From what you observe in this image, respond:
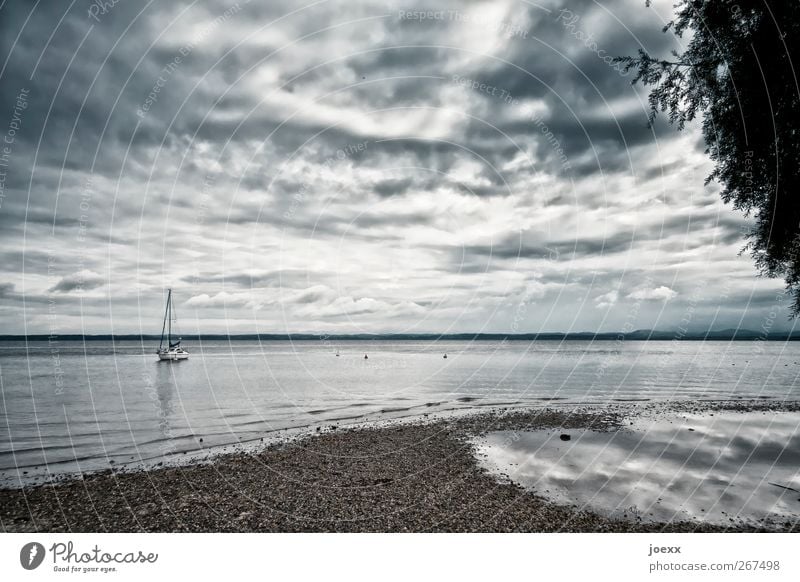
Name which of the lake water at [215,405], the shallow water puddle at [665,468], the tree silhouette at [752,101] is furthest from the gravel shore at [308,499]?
the tree silhouette at [752,101]

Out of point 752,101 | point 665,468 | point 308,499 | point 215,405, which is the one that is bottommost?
point 215,405

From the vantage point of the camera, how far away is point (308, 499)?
37.4 feet

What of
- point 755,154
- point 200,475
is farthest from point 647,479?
point 200,475

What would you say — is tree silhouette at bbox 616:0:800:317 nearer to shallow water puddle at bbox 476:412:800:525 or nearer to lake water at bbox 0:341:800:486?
shallow water puddle at bbox 476:412:800:525

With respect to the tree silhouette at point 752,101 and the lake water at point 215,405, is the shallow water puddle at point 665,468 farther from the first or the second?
the lake water at point 215,405

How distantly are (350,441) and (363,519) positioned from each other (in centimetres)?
934

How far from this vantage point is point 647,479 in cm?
1380

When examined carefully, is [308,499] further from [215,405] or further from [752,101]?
[215,405]

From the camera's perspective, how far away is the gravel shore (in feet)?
33.2

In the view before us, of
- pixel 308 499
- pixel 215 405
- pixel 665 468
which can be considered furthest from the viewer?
pixel 215 405

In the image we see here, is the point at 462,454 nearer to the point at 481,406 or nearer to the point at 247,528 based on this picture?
the point at 247,528

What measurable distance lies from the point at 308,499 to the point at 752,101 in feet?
52.7

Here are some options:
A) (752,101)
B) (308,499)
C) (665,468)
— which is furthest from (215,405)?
(752,101)

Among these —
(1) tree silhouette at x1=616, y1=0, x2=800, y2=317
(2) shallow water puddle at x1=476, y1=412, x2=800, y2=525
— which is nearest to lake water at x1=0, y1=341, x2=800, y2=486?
(2) shallow water puddle at x1=476, y1=412, x2=800, y2=525
